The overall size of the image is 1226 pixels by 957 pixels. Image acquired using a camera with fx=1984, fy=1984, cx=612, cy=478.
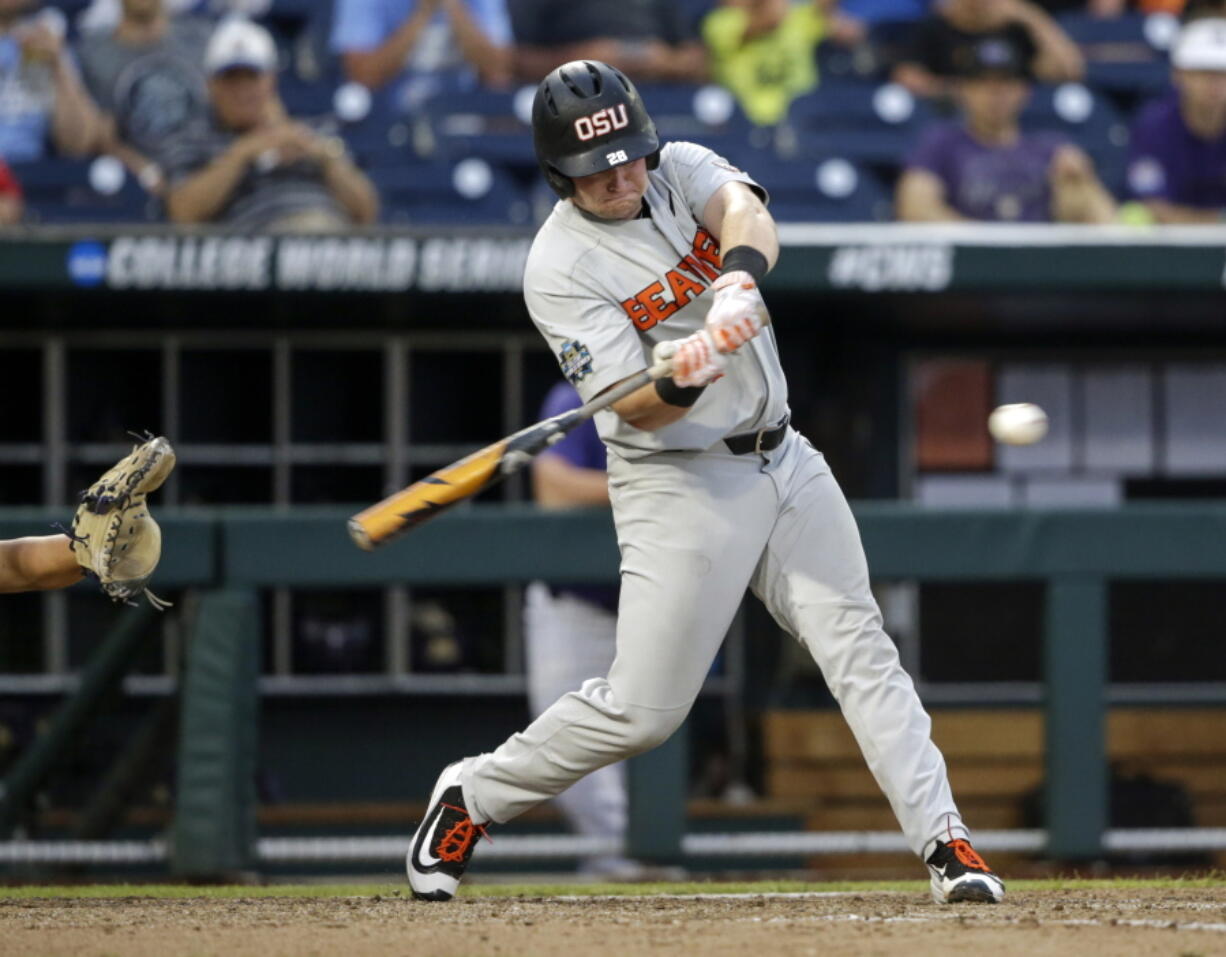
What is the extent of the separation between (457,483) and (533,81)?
5.05 metres

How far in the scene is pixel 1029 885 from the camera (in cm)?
488

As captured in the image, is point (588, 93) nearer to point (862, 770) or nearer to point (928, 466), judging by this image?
point (862, 770)

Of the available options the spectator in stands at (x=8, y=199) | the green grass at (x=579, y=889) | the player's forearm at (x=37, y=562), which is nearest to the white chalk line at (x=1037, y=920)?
the green grass at (x=579, y=889)

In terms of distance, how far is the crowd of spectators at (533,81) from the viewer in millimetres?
7758

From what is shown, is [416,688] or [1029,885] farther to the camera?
[416,688]

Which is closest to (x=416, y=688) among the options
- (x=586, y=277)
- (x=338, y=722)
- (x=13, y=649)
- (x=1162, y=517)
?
(x=338, y=722)

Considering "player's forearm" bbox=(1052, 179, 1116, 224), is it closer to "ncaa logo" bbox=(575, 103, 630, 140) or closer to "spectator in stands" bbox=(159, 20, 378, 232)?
"spectator in stands" bbox=(159, 20, 378, 232)

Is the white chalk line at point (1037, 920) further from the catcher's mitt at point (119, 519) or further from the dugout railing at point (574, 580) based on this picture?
the dugout railing at point (574, 580)

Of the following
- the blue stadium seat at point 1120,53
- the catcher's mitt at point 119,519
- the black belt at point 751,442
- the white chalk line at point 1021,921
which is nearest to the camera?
the white chalk line at point 1021,921

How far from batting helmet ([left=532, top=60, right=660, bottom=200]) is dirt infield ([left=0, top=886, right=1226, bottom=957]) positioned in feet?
4.93

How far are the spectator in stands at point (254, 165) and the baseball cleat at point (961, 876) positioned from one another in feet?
13.4

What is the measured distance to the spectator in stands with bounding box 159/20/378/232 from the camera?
7.55 meters

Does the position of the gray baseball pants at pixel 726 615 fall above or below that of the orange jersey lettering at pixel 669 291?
below

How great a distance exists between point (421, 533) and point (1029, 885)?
2230mm
